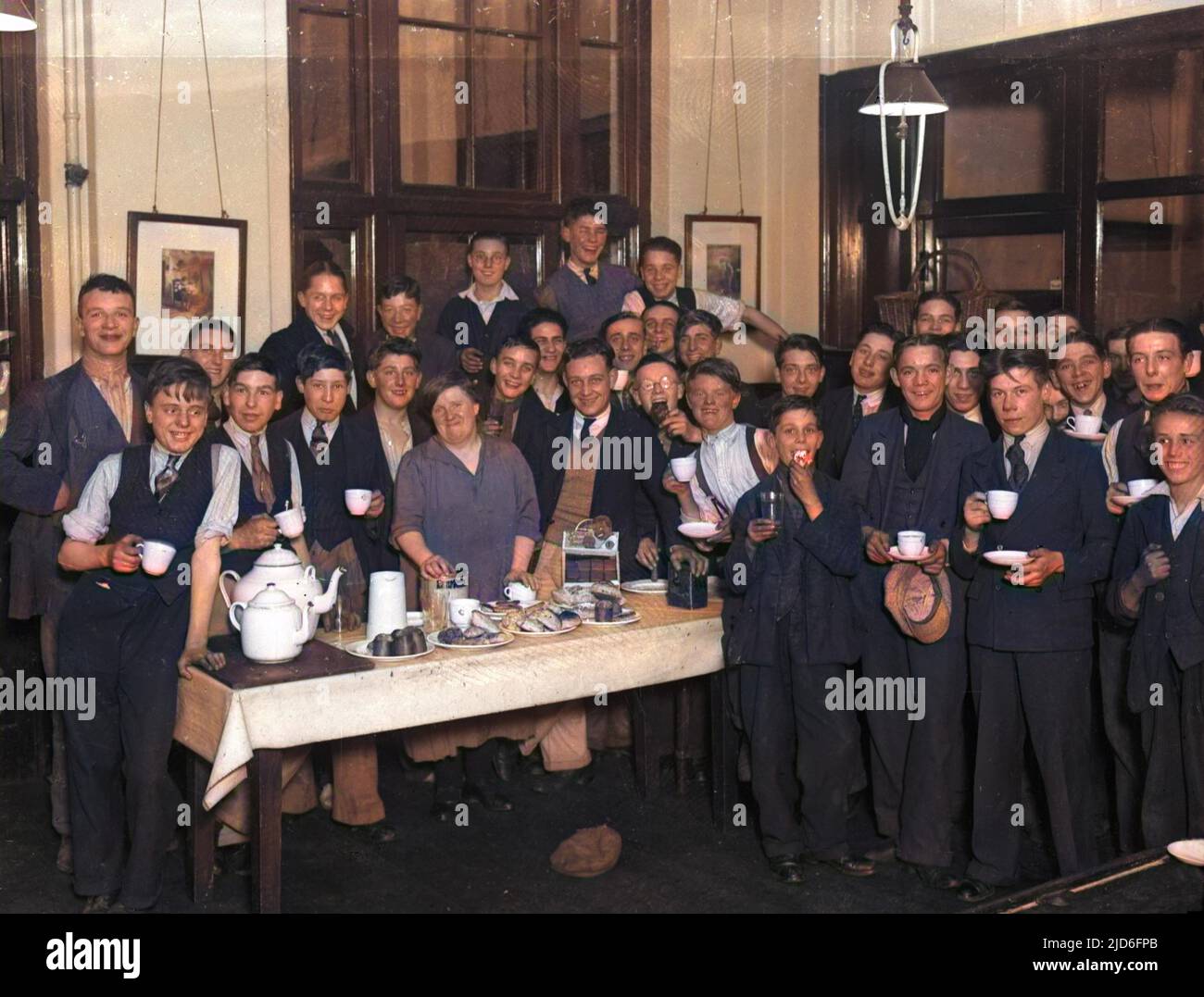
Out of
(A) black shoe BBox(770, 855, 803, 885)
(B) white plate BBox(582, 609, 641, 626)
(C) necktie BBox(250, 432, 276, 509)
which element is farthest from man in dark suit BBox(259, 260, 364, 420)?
(A) black shoe BBox(770, 855, 803, 885)

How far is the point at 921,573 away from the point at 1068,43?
3.60 meters

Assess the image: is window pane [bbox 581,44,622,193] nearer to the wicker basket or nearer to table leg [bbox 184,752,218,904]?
the wicker basket

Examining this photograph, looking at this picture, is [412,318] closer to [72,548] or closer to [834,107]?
[72,548]

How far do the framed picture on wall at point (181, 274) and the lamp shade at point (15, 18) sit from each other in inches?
33.2

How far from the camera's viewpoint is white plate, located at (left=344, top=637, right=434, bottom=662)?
4.49 meters

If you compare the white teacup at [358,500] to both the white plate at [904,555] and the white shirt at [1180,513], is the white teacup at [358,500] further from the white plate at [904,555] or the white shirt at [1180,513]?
the white shirt at [1180,513]

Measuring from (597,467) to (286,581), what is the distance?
5.73 feet

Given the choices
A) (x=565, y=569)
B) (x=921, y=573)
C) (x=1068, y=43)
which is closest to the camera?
(x=921, y=573)

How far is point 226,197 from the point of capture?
6512 mm

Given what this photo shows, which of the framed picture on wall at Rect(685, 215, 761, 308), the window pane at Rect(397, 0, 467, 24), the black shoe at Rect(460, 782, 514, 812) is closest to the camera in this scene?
the black shoe at Rect(460, 782, 514, 812)

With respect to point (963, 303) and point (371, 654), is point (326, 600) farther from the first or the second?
point (963, 303)

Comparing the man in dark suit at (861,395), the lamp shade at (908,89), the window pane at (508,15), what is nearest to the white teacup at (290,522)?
the man in dark suit at (861,395)

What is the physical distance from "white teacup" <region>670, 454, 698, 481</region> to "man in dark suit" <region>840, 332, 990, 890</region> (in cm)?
55

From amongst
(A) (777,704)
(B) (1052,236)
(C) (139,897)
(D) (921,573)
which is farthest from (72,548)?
(B) (1052,236)
